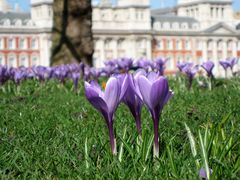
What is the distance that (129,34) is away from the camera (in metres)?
79.8

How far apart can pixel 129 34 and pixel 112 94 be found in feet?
256

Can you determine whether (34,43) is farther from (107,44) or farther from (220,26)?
(220,26)

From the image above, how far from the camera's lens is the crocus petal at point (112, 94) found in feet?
6.84

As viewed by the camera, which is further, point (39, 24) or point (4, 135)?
point (39, 24)

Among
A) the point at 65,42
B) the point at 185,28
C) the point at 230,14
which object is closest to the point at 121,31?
the point at 185,28

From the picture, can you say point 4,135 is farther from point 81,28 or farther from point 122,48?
point 122,48

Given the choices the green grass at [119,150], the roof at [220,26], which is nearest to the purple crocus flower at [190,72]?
the green grass at [119,150]

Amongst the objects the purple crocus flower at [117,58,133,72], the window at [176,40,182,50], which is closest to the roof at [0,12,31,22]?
the window at [176,40,182,50]

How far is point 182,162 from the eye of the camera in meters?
2.13

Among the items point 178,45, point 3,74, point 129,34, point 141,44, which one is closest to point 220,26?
point 178,45

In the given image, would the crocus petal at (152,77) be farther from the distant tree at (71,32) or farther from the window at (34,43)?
the window at (34,43)

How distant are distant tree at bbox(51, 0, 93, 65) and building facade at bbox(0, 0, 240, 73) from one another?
60.0m

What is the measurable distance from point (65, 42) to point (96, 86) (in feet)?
28.7

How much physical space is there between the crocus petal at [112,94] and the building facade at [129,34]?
226 feet
